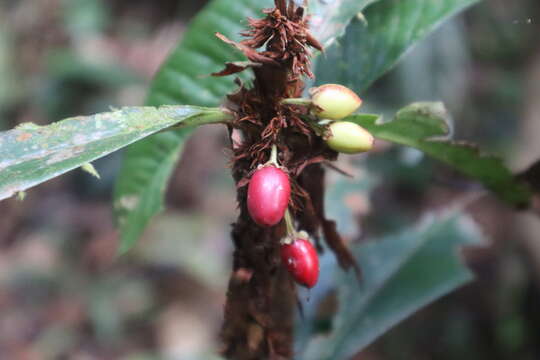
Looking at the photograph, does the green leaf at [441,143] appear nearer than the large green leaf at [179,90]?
Yes

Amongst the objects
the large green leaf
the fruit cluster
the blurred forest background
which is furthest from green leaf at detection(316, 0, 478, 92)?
the blurred forest background

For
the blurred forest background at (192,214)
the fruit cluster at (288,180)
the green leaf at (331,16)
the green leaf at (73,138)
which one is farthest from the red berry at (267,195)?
the blurred forest background at (192,214)

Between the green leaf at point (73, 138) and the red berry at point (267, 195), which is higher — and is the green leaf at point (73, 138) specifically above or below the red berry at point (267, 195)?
above

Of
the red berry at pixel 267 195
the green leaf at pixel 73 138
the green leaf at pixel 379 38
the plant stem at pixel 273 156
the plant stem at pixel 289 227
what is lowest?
the plant stem at pixel 289 227

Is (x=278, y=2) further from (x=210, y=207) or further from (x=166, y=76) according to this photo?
(x=210, y=207)

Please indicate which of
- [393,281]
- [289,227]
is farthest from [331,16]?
A: [393,281]

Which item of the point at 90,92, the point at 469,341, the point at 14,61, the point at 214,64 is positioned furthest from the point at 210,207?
the point at 214,64

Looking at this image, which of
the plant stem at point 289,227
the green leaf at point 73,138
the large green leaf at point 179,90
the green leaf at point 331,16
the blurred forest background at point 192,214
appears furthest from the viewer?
the blurred forest background at point 192,214

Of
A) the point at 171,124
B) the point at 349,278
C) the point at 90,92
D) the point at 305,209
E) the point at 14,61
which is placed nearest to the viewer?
the point at 171,124

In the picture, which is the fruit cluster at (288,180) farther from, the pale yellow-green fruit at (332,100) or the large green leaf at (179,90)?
the large green leaf at (179,90)
